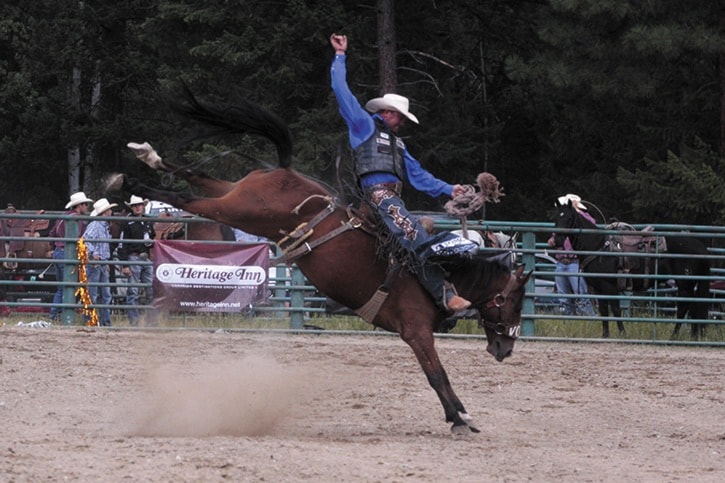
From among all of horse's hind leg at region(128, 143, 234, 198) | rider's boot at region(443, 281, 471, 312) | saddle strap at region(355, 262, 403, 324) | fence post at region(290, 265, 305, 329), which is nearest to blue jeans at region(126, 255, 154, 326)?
fence post at region(290, 265, 305, 329)

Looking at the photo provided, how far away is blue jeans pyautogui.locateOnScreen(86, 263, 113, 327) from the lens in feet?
46.7

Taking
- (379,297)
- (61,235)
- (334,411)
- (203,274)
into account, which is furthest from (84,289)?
(379,297)

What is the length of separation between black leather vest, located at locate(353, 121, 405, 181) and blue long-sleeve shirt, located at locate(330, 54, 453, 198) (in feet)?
0.14

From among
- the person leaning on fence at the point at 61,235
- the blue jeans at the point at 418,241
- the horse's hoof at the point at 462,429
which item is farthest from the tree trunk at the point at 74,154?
the horse's hoof at the point at 462,429

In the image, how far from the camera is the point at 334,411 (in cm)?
909

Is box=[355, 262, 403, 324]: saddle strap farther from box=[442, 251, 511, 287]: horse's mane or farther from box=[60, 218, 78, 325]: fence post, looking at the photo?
box=[60, 218, 78, 325]: fence post

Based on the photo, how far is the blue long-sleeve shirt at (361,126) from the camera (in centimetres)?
797

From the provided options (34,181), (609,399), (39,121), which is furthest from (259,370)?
(34,181)

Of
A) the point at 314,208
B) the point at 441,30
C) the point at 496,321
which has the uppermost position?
the point at 441,30

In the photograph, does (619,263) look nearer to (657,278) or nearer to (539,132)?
(657,278)

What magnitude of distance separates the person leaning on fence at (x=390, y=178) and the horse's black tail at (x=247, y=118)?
19.6 inches

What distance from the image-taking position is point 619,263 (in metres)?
15.2

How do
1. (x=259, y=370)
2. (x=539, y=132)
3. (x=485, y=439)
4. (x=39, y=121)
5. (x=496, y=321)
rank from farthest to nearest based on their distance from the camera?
(x=39, y=121), (x=539, y=132), (x=259, y=370), (x=496, y=321), (x=485, y=439)

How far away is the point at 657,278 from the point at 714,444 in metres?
6.23
